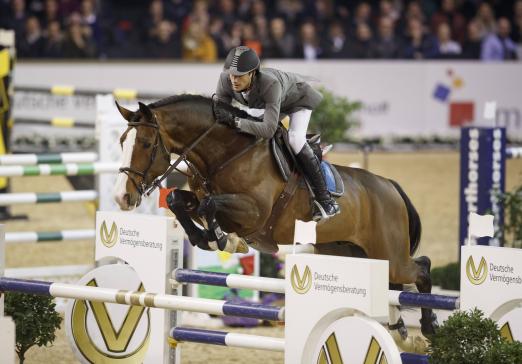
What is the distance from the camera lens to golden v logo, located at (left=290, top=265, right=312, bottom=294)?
4.61m

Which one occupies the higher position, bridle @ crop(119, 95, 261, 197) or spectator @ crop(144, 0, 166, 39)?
spectator @ crop(144, 0, 166, 39)

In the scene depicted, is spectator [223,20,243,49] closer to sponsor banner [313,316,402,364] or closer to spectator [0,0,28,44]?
spectator [0,0,28,44]

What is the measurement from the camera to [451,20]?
2005 centimetres

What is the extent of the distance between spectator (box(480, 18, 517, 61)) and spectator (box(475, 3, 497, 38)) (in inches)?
5.9

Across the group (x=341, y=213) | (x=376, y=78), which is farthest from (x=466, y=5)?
(x=341, y=213)

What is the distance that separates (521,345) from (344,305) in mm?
686

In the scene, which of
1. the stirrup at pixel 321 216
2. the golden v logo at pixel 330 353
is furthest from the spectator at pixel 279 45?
the golden v logo at pixel 330 353

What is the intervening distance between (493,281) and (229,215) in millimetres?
1731

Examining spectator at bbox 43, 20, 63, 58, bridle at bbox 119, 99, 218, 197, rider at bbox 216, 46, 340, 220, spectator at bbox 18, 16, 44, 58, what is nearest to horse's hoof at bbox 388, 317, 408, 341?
rider at bbox 216, 46, 340, 220

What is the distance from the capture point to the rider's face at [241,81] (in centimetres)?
585

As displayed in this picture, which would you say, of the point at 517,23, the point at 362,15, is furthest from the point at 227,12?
the point at 517,23

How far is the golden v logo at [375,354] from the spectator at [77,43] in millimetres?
12571

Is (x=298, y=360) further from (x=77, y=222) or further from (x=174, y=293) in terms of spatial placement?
(x=77, y=222)

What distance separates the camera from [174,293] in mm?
5496
